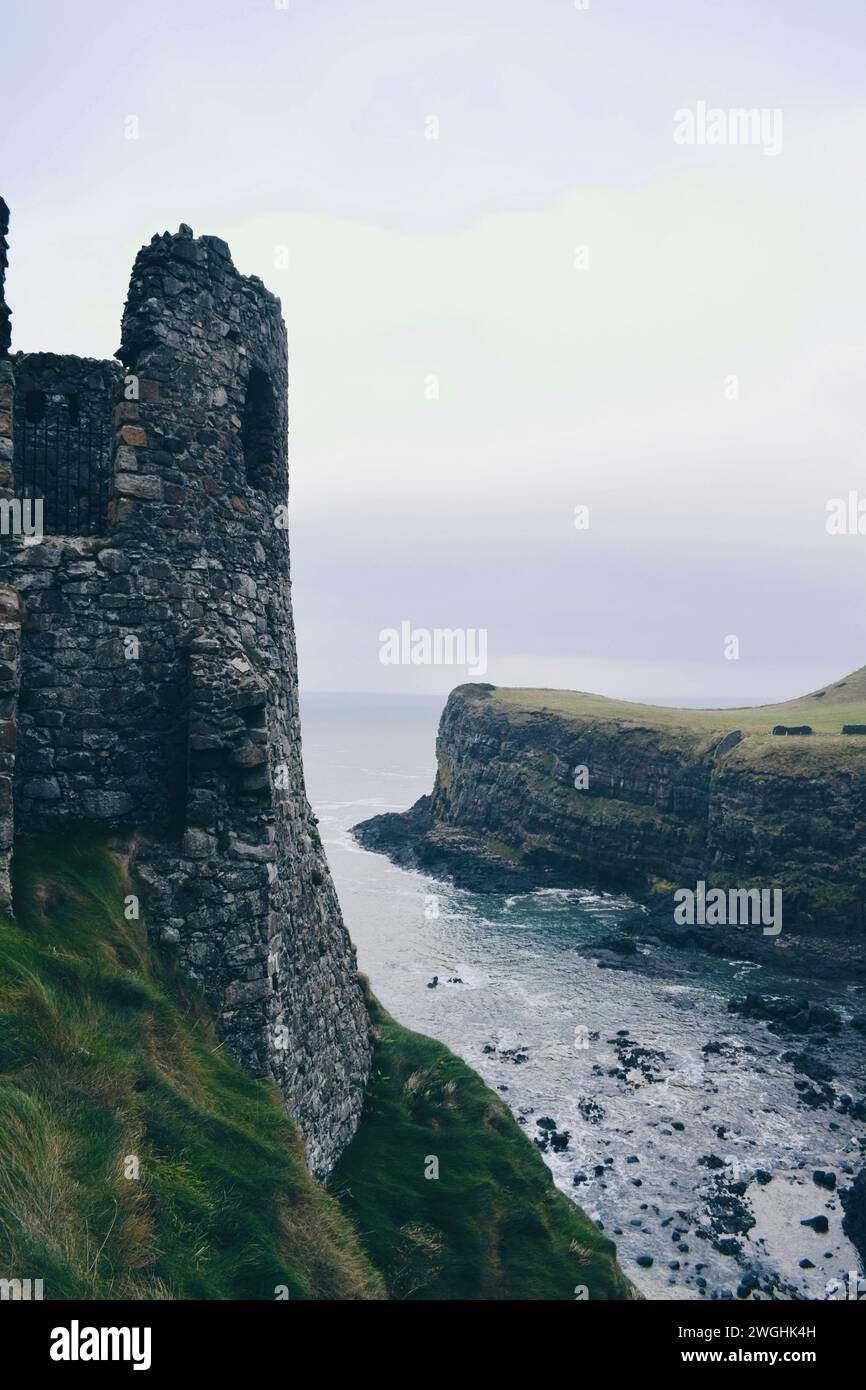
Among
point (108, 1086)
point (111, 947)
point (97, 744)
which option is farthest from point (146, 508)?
point (108, 1086)

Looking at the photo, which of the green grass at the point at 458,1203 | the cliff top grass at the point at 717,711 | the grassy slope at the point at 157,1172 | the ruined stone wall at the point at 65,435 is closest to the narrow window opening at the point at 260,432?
the ruined stone wall at the point at 65,435

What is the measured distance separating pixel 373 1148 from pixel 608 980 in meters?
47.0

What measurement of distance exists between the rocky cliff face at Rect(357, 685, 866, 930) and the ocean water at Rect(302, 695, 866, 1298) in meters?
9.55

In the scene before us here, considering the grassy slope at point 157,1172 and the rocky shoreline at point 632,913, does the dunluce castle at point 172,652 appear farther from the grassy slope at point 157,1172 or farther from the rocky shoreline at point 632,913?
the rocky shoreline at point 632,913

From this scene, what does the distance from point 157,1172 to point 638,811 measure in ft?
269

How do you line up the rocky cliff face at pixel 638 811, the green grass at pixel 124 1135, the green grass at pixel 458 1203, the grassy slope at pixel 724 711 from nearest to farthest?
1. the green grass at pixel 124 1135
2. the green grass at pixel 458 1203
3. the rocky cliff face at pixel 638 811
4. the grassy slope at pixel 724 711

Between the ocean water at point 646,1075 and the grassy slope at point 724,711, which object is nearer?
the ocean water at point 646,1075

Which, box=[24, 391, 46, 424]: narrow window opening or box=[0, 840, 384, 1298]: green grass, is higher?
box=[24, 391, 46, 424]: narrow window opening

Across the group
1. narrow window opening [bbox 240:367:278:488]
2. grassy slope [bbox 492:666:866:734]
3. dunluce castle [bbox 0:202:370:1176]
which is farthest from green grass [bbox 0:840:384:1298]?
grassy slope [bbox 492:666:866:734]

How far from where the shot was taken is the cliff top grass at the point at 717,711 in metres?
95.2

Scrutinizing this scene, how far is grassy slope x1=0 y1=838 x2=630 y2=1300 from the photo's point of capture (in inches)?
320

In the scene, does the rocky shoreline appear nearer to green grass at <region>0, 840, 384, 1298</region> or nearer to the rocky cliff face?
the rocky cliff face

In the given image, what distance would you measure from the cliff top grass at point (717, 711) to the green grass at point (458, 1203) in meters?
72.6

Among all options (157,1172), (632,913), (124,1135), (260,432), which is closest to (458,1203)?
(157,1172)
